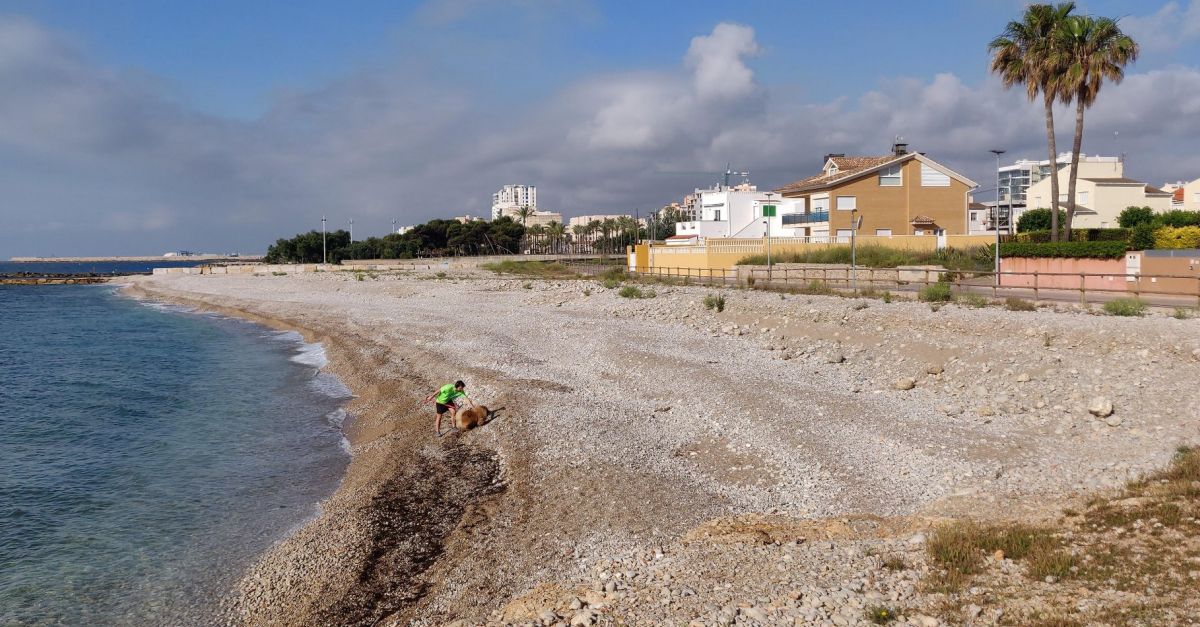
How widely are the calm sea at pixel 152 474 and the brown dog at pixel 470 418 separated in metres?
2.50

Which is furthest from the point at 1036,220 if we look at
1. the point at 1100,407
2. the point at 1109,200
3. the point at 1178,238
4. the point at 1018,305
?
the point at 1100,407

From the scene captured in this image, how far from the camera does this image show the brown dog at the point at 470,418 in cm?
1741

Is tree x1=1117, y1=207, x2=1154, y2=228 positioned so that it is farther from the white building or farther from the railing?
the railing

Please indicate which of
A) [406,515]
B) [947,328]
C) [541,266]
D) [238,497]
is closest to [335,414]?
[238,497]

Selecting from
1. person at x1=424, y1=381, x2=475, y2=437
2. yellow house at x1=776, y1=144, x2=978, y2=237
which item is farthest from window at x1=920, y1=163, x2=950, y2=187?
person at x1=424, y1=381, x2=475, y2=437

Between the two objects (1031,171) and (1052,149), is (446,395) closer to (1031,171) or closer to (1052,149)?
(1052,149)

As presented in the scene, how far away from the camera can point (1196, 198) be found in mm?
61938

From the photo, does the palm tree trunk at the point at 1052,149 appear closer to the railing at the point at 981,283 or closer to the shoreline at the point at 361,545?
the railing at the point at 981,283

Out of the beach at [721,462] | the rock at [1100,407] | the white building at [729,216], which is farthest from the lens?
the white building at [729,216]

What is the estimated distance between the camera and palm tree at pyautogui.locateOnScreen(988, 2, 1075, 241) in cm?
3719

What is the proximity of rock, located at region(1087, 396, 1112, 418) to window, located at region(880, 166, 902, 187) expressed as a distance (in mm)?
42044

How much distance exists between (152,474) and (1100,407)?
59.6 ft

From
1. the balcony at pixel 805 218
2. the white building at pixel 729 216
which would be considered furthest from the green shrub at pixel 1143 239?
the white building at pixel 729 216

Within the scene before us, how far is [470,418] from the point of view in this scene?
17.5 metres
